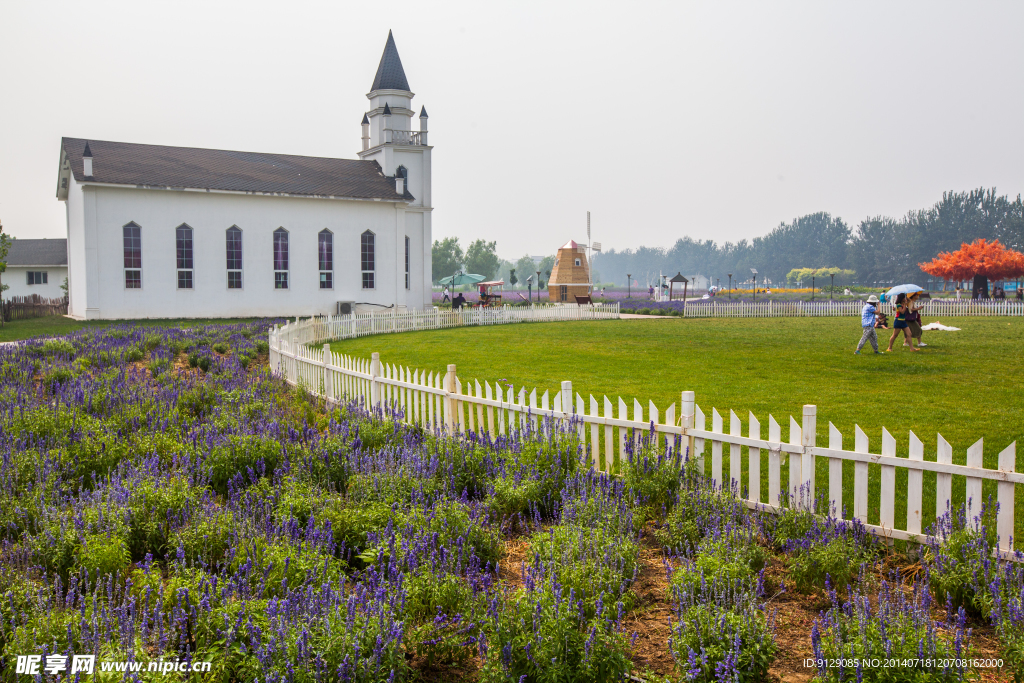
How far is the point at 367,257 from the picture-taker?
39688 millimetres

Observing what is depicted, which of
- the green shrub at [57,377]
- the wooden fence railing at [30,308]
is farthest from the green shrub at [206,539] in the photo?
the wooden fence railing at [30,308]

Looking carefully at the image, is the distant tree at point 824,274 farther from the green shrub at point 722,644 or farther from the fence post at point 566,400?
the green shrub at point 722,644

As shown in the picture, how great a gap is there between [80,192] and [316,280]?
445 inches

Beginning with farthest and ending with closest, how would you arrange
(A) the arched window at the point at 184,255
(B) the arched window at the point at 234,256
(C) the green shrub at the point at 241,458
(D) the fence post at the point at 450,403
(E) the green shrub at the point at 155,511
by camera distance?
(B) the arched window at the point at 234,256 < (A) the arched window at the point at 184,255 < (D) the fence post at the point at 450,403 < (C) the green shrub at the point at 241,458 < (E) the green shrub at the point at 155,511

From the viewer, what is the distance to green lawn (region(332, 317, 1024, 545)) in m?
8.94

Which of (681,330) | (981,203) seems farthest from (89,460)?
(981,203)

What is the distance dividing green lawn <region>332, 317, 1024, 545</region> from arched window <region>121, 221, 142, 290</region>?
15236mm

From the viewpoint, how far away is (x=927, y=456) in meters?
7.42

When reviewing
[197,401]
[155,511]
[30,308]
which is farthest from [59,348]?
[30,308]

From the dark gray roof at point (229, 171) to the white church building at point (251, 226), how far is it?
78 millimetres

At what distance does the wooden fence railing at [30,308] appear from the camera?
32594mm

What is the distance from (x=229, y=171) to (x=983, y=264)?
183ft

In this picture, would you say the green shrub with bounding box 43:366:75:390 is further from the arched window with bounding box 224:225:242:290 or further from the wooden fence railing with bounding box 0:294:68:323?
the wooden fence railing with bounding box 0:294:68:323

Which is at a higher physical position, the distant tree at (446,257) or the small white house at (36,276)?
the distant tree at (446,257)
